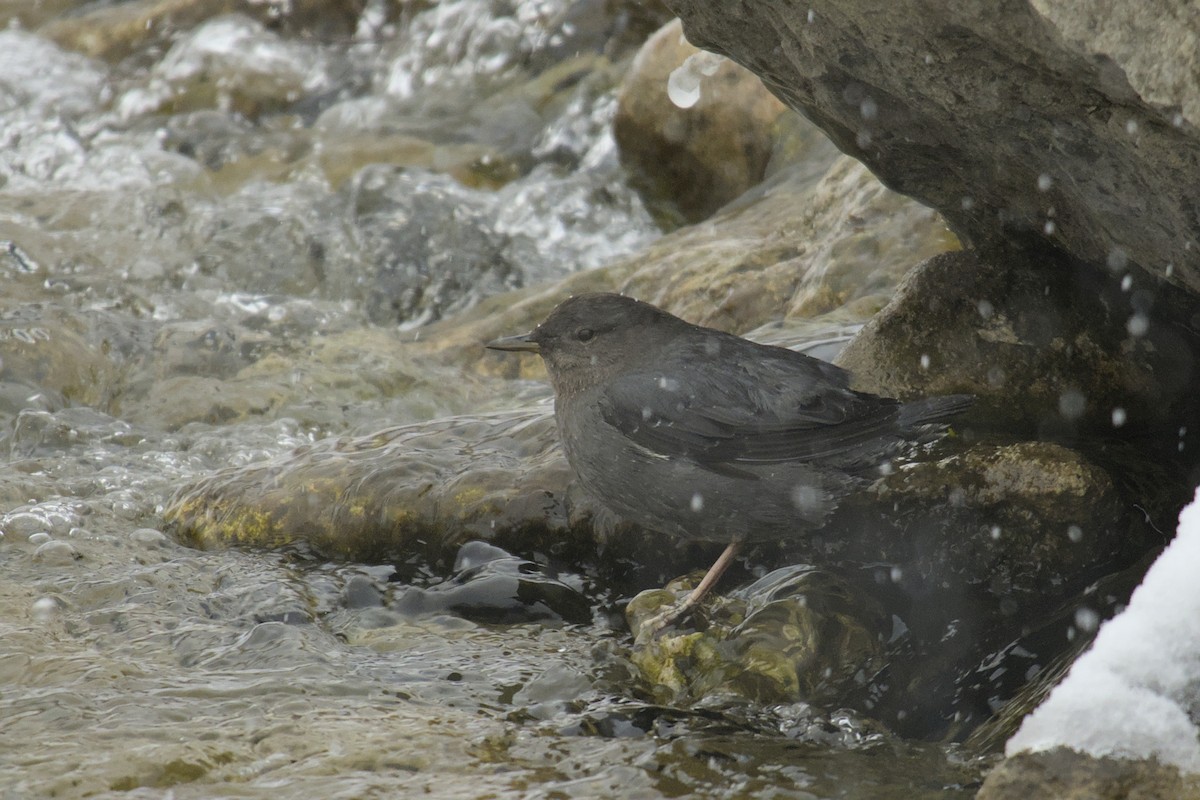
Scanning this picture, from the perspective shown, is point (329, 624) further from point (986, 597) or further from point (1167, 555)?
point (1167, 555)

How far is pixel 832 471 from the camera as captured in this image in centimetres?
427

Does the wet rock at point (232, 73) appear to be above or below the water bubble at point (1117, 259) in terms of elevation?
below

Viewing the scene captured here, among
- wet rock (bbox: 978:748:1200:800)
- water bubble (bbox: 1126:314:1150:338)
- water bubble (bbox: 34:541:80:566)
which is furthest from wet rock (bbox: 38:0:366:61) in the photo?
wet rock (bbox: 978:748:1200:800)

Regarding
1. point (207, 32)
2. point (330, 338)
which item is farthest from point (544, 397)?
point (207, 32)

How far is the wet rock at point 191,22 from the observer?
13586 mm

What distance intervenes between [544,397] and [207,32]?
8.74 m

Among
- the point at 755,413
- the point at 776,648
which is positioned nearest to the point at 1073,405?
the point at 755,413

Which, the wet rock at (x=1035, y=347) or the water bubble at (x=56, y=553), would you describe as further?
the water bubble at (x=56, y=553)

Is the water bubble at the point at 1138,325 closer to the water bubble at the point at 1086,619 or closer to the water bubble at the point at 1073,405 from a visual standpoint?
the water bubble at the point at 1073,405

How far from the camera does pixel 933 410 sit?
4156 millimetres

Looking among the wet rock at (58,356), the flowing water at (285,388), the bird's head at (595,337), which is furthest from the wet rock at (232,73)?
the bird's head at (595,337)

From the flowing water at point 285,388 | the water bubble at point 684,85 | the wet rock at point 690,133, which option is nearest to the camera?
the flowing water at point 285,388

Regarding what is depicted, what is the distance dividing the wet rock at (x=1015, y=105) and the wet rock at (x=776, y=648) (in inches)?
53.9

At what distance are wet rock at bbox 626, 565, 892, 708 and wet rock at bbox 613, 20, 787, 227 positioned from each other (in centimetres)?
532
